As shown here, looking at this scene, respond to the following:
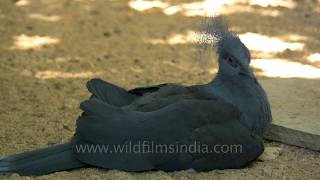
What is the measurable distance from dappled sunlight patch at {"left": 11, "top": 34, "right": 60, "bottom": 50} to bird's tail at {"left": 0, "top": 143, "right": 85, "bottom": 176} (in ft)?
7.98

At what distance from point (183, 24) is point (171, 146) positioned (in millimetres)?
3149

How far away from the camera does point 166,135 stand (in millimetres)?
3188

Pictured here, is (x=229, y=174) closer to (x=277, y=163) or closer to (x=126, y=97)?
(x=277, y=163)

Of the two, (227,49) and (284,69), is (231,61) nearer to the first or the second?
(227,49)

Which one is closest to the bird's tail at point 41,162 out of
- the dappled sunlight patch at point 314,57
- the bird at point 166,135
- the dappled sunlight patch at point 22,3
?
the bird at point 166,135

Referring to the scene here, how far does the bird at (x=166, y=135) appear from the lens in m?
3.18

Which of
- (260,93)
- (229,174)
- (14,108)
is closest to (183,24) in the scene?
(14,108)

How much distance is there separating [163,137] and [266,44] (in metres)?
2.87

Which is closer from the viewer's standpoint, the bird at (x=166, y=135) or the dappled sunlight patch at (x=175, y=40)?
the bird at (x=166, y=135)

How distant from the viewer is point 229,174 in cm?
316

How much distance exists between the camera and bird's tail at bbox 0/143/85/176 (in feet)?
10.6

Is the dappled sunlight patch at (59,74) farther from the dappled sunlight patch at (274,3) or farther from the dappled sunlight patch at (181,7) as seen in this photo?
the dappled sunlight patch at (274,3)

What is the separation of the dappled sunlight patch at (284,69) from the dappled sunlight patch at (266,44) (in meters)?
0.29

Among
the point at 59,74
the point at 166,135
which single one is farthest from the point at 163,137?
the point at 59,74
